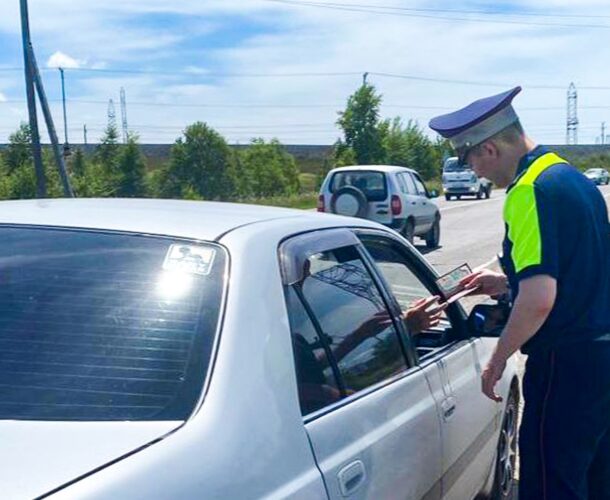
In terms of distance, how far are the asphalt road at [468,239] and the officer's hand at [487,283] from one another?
13.1ft

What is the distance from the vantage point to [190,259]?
98.0 inches

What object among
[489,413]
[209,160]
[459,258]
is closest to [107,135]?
[209,160]

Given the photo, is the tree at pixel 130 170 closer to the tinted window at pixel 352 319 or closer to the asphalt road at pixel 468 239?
the asphalt road at pixel 468 239

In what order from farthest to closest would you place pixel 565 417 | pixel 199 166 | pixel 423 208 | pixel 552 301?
pixel 199 166, pixel 423 208, pixel 565 417, pixel 552 301

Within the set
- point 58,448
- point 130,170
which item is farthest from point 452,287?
point 130,170

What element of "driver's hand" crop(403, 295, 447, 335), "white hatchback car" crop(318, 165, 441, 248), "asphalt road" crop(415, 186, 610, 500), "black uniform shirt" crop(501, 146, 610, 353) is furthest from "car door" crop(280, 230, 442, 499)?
"white hatchback car" crop(318, 165, 441, 248)

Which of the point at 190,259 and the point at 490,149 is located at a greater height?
the point at 490,149

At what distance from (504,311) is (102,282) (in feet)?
5.78

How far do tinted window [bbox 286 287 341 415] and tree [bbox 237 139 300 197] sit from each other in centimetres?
5397

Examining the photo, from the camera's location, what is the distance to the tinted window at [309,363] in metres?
2.42

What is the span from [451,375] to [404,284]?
0.75 metres

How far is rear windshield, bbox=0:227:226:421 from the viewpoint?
6.94ft

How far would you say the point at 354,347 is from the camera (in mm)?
2955

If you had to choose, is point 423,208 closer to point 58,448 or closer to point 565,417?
point 565,417
